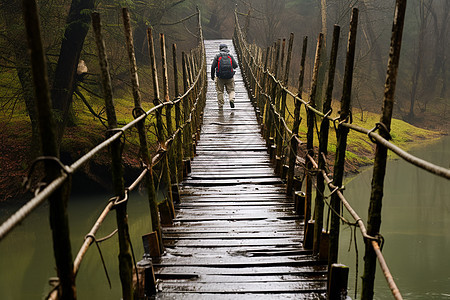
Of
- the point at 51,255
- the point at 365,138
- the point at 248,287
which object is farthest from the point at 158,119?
the point at 365,138

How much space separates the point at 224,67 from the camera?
965cm

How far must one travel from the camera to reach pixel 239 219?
164 inches

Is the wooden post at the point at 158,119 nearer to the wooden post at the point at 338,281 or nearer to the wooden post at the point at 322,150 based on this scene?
the wooden post at the point at 322,150

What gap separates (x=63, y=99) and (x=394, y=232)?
749 cm

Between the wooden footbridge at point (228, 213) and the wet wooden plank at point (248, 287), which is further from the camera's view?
the wet wooden plank at point (248, 287)

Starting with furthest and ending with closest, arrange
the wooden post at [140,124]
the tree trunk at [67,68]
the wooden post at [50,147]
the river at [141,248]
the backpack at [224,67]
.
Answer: the backpack at [224,67] → the tree trunk at [67,68] → the river at [141,248] → the wooden post at [140,124] → the wooden post at [50,147]

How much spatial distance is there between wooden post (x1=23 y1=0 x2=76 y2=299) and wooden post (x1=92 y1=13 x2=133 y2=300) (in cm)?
72

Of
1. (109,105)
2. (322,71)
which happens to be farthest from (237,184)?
(322,71)

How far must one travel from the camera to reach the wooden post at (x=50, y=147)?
4.34ft

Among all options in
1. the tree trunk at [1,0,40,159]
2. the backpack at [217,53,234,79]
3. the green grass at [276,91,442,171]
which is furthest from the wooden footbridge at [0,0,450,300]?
the green grass at [276,91,442,171]

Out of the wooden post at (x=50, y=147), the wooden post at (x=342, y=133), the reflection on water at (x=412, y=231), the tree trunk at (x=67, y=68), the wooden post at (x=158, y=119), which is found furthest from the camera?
the tree trunk at (x=67, y=68)

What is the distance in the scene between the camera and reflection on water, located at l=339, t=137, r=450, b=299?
23.3ft

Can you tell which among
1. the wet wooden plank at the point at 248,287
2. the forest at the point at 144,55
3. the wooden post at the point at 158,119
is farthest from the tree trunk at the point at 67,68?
the wet wooden plank at the point at 248,287

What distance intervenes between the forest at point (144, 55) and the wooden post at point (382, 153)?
19.3ft
